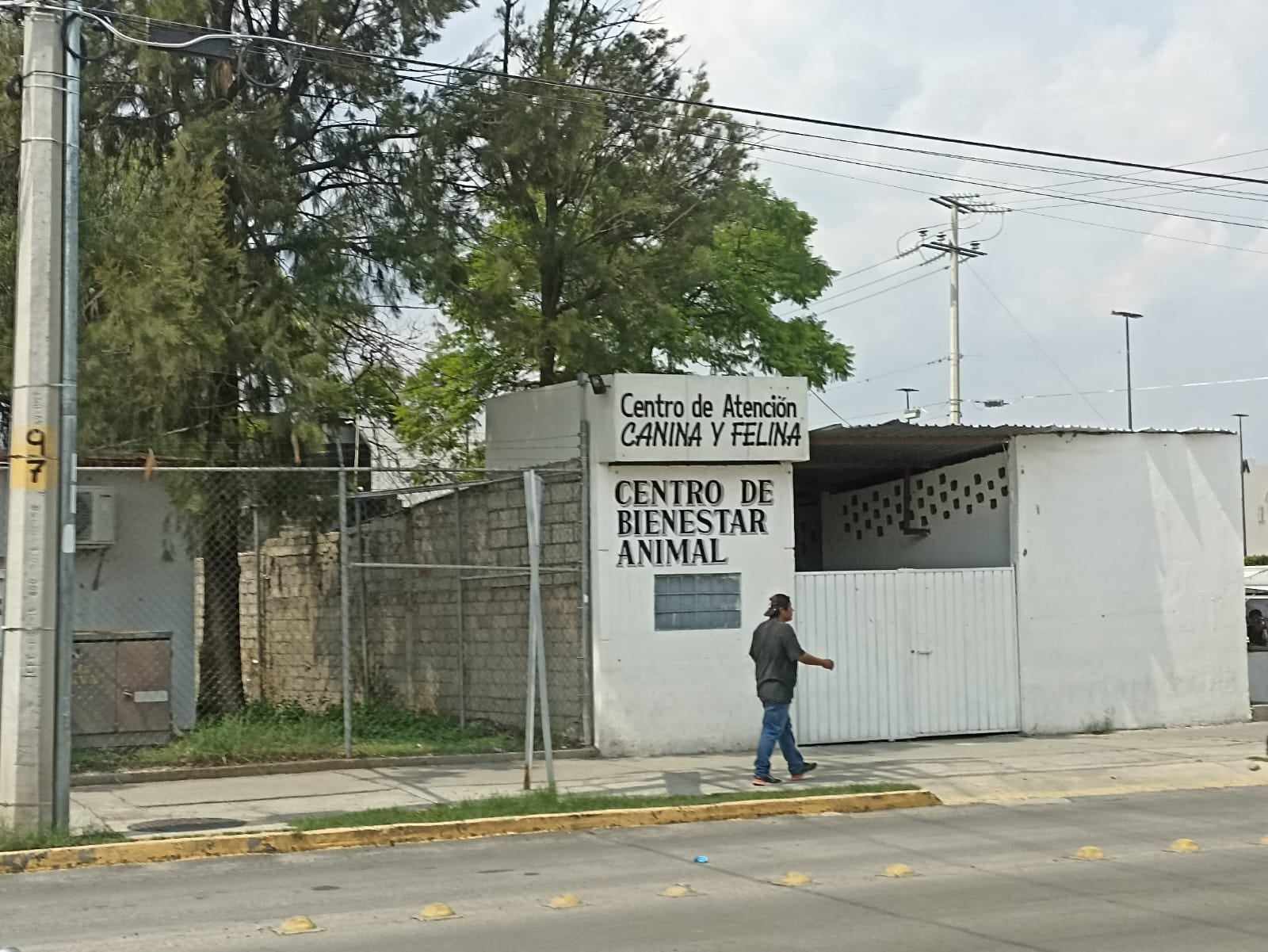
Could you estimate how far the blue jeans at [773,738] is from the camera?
14.1 m

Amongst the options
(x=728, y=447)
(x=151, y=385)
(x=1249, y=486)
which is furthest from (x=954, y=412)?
(x=151, y=385)

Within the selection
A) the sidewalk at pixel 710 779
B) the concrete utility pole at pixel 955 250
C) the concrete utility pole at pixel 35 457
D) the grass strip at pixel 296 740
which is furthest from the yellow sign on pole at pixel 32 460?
the concrete utility pole at pixel 955 250

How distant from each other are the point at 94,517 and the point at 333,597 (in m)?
4.71

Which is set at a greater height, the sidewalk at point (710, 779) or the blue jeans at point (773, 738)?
the blue jeans at point (773, 738)

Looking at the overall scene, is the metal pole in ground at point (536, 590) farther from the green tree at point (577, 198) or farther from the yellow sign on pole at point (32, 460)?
the green tree at point (577, 198)

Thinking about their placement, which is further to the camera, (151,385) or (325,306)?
(325,306)

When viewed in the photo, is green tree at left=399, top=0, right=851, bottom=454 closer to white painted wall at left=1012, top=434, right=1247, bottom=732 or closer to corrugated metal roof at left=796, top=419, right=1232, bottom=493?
corrugated metal roof at left=796, top=419, right=1232, bottom=493

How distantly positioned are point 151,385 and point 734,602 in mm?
6326

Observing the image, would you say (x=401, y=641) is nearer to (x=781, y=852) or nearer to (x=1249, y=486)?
(x=781, y=852)

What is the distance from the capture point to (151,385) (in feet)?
52.4

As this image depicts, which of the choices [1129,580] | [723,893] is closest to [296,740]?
[723,893]

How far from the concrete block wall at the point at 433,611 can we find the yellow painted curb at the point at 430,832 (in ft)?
11.7

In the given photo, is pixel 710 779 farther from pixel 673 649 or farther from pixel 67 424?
pixel 67 424

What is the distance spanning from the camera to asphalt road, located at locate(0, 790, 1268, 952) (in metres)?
8.10
